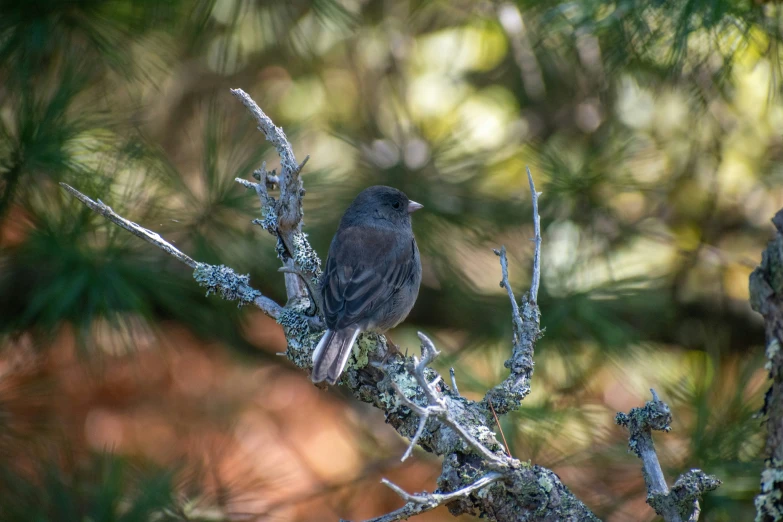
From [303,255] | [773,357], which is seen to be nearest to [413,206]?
[303,255]

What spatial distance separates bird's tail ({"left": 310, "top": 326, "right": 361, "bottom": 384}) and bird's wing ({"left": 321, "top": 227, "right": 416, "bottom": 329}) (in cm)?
35

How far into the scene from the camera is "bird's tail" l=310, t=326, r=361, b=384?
1804 millimetres

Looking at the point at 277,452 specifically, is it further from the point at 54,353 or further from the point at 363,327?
the point at 363,327

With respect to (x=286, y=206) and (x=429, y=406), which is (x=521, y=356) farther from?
(x=286, y=206)

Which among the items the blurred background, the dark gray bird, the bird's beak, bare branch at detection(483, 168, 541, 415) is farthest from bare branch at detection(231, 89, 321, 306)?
the bird's beak

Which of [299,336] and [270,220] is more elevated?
[270,220]

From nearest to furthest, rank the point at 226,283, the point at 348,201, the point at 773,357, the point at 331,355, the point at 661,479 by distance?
1. the point at 773,357
2. the point at 661,479
3. the point at 331,355
4. the point at 226,283
5. the point at 348,201

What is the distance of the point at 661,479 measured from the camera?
145cm

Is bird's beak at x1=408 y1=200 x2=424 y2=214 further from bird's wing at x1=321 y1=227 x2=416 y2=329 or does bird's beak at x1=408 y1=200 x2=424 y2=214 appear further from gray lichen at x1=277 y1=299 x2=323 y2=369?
gray lichen at x1=277 y1=299 x2=323 y2=369

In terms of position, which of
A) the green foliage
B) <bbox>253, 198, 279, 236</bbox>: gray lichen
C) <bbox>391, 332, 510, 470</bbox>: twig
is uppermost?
<bbox>391, 332, 510, 470</bbox>: twig

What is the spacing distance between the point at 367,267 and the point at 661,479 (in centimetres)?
138

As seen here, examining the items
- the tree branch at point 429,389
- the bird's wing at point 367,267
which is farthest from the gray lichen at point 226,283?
the bird's wing at point 367,267

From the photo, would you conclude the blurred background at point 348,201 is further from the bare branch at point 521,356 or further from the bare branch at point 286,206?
the bare branch at point 521,356

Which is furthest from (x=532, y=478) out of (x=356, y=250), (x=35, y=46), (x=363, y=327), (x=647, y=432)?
(x=35, y=46)
